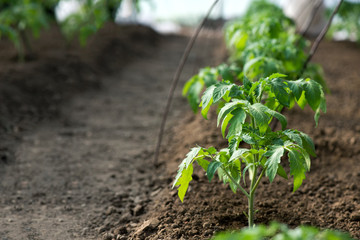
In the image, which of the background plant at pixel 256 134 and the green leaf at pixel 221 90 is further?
the green leaf at pixel 221 90

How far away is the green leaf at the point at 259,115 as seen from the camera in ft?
6.31

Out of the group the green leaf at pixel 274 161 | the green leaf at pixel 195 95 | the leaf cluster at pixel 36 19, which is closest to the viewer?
the green leaf at pixel 274 161

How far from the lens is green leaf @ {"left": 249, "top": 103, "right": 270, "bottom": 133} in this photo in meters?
1.92

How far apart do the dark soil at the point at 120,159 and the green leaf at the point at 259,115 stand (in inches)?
30.9

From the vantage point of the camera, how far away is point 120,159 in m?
3.79

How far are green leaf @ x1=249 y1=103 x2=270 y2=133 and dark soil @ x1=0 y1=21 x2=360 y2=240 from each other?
785mm

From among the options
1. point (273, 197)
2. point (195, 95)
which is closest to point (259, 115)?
point (195, 95)

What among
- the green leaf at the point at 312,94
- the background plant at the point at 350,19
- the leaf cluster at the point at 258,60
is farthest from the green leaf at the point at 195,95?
the background plant at the point at 350,19

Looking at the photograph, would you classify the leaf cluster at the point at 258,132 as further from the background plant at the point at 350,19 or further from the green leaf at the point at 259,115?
the background plant at the point at 350,19

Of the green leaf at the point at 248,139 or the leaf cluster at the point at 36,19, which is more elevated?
the leaf cluster at the point at 36,19

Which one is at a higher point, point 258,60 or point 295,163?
point 258,60

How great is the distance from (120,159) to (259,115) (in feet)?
6.96

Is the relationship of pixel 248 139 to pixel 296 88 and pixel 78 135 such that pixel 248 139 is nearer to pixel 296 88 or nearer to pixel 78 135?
pixel 296 88

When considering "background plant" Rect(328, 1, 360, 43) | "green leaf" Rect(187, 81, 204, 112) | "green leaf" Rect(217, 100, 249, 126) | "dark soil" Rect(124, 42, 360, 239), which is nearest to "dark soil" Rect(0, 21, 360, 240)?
"dark soil" Rect(124, 42, 360, 239)
